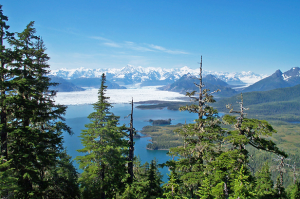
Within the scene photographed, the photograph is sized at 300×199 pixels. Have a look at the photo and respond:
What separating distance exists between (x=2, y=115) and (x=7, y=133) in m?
1.23

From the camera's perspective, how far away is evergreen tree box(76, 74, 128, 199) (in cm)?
1388

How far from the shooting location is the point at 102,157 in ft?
44.9

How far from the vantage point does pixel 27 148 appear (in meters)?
11.1

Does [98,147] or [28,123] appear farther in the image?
[98,147]

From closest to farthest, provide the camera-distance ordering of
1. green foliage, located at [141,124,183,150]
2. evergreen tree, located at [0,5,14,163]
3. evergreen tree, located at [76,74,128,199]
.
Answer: evergreen tree, located at [0,5,14,163], evergreen tree, located at [76,74,128,199], green foliage, located at [141,124,183,150]

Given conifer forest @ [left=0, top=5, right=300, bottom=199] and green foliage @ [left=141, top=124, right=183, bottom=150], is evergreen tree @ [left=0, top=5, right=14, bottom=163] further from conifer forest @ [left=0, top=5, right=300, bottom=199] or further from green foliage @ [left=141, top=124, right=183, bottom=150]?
green foliage @ [left=141, top=124, right=183, bottom=150]

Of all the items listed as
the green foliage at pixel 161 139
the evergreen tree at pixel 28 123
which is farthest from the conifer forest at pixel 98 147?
the green foliage at pixel 161 139

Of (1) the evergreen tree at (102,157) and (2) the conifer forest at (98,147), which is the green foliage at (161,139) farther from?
(2) the conifer forest at (98,147)

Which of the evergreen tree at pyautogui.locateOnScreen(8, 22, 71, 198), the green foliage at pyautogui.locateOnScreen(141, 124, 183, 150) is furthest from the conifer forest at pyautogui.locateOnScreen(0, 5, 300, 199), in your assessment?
the green foliage at pyautogui.locateOnScreen(141, 124, 183, 150)

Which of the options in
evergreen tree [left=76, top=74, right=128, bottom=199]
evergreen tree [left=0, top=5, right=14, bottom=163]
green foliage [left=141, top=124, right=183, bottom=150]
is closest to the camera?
evergreen tree [left=0, top=5, right=14, bottom=163]

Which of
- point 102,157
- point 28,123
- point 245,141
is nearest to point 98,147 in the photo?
point 102,157

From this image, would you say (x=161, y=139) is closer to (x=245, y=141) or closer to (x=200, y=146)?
(x=200, y=146)

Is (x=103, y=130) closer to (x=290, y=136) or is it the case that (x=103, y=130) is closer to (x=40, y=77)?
(x=40, y=77)

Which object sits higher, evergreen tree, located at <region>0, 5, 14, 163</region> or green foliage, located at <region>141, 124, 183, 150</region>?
evergreen tree, located at <region>0, 5, 14, 163</region>
